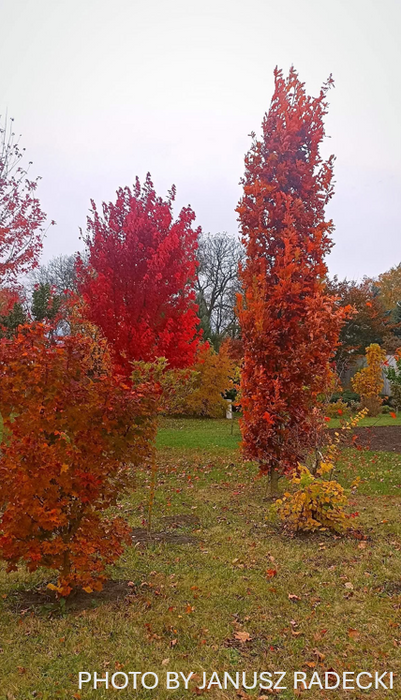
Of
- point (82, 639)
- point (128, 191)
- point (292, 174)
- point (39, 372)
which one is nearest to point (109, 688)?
point (82, 639)

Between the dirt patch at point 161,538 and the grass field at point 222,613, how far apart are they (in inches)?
2.5

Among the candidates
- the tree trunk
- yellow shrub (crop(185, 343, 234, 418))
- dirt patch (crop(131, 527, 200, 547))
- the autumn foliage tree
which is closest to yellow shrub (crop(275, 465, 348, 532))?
dirt patch (crop(131, 527, 200, 547))

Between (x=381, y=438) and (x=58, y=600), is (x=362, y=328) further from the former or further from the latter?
(x=58, y=600)

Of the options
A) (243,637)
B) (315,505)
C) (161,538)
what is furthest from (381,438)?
(243,637)

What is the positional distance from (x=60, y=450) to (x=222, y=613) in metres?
1.85

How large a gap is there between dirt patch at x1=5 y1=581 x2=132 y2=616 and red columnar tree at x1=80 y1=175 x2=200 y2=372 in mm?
4188

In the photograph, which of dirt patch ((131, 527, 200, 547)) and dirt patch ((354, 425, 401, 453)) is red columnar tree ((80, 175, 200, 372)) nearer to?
dirt patch ((131, 527, 200, 547))

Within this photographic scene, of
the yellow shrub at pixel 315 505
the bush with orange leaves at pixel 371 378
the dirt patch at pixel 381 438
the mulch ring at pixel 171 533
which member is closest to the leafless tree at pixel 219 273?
the bush with orange leaves at pixel 371 378

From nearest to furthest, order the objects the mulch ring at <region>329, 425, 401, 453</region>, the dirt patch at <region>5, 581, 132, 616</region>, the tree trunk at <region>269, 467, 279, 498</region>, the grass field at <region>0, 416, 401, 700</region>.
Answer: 1. the grass field at <region>0, 416, 401, 700</region>
2. the dirt patch at <region>5, 581, 132, 616</region>
3. the tree trunk at <region>269, 467, 279, 498</region>
4. the mulch ring at <region>329, 425, 401, 453</region>

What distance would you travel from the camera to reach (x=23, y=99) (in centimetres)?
1288

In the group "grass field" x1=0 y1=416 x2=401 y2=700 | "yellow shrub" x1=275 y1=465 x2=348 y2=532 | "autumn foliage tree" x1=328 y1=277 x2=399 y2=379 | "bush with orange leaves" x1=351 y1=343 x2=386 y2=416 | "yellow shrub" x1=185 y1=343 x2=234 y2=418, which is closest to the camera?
"grass field" x1=0 y1=416 x2=401 y2=700

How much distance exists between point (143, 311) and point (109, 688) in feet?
19.1

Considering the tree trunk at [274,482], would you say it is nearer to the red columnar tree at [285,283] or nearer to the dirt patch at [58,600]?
the red columnar tree at [285,283]

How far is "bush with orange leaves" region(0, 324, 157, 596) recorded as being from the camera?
3.59 meters
